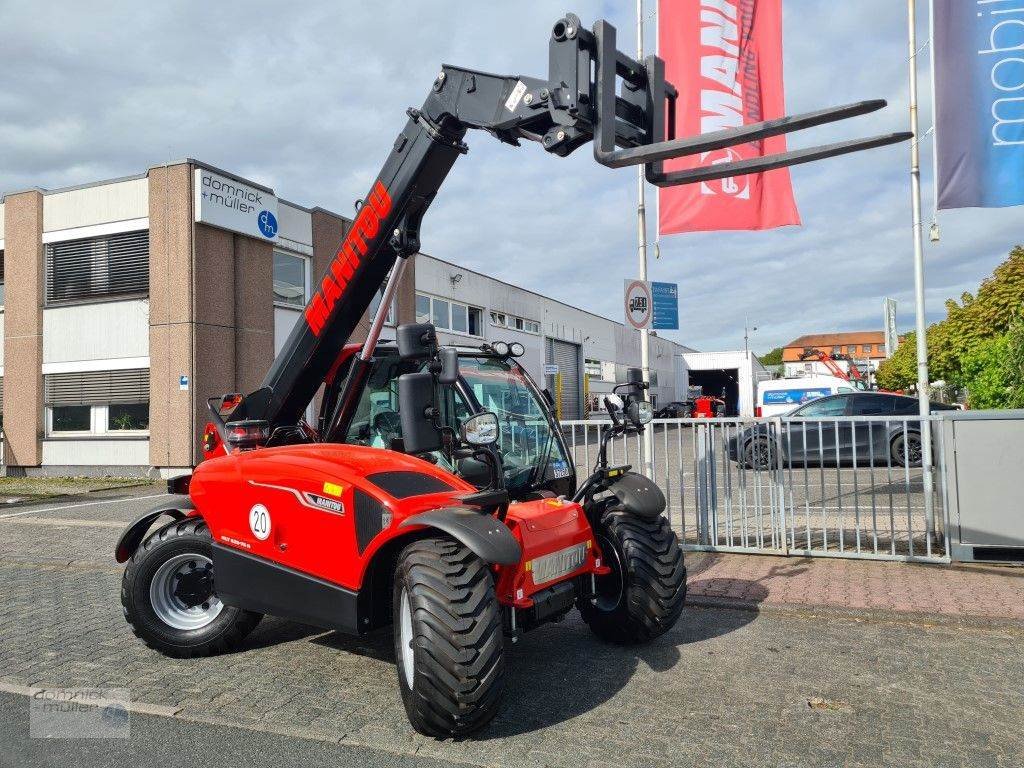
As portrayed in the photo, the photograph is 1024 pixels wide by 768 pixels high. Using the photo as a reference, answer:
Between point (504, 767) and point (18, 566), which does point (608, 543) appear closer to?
point (504, 767)

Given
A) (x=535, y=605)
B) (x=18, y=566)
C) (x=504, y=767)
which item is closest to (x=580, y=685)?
(x=535, y=605)

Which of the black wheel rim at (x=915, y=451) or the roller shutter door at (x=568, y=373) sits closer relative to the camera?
the black wheel rim at (x=915, y=451)

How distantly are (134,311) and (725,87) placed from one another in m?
15.5

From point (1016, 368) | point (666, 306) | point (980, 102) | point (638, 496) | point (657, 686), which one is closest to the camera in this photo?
point (657, 686)

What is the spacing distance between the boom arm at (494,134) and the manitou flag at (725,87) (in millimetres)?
4845

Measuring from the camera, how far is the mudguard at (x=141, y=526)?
5027mm

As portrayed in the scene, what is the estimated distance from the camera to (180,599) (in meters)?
4.99

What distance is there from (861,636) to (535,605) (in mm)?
2686

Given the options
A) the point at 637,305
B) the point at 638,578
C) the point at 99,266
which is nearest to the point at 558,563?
the point at 638,578

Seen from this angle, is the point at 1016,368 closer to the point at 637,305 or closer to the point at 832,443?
the point at 832,443

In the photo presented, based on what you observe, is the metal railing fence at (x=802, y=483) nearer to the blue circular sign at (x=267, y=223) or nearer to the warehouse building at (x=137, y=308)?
the warehouse building at (x=137, y=308)

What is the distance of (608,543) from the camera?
4.74 meters

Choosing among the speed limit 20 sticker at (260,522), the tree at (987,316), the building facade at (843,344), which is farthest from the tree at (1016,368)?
the building facade at (843,344)

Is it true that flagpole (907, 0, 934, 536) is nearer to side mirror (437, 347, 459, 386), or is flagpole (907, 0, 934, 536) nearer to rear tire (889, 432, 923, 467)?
rear tire (889, 432, 923, 467)
